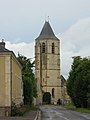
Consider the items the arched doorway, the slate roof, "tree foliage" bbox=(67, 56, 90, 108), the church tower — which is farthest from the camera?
the slate roof

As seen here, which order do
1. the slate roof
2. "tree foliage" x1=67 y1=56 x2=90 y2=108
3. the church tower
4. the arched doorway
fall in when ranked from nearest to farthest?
"tree foliage" x1=67 y1=56 x2=90 y2=108 → the arched doorway → the church tower → the slate roof

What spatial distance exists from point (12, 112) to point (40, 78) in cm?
10736

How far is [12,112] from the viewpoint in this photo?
140ft

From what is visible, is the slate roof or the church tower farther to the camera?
the slate roof

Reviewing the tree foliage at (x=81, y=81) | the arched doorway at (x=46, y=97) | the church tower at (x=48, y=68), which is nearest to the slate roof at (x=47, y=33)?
the church tower at (x=48, y=68)

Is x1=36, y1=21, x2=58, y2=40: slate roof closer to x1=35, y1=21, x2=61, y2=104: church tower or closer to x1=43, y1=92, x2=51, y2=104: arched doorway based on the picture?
x1=35, y1=21, x2=61, y2=104: church tower

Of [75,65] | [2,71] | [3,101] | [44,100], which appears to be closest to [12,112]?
[3,101]

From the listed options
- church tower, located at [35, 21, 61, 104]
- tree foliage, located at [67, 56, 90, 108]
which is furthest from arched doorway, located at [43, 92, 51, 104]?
tree foliage, located at [67, 56, 90, 108]

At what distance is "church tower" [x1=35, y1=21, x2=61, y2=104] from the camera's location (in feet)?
492

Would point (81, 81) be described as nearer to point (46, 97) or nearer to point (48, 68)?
point (46, 97)

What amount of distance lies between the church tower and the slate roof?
1.83 ft

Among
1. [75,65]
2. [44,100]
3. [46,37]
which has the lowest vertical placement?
[44,100]

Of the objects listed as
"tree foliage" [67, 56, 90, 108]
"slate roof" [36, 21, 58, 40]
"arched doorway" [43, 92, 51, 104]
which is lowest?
"arched doorway" [43, 92, 51, 104]

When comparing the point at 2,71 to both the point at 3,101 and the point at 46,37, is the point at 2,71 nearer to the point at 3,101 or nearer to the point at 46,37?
the point at 3,101
